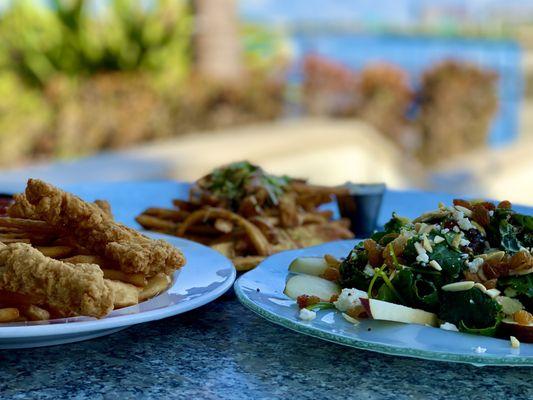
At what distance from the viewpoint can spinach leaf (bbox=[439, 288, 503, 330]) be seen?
168 centimetres

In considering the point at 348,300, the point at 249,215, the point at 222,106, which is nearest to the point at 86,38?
the point at 222,106

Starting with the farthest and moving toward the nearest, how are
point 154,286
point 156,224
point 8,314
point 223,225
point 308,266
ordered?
point 156,224 → point 223,225 → point 308,266 → point 154,286 → point 8,314

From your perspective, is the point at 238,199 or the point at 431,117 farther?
the point at 431,117

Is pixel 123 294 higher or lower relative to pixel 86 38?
lower

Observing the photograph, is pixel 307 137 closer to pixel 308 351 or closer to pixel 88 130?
pixel 88 130

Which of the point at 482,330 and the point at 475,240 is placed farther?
the point at 475,240

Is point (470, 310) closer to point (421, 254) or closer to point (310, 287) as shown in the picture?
point (421, 254)

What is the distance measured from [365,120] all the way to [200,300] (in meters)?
10.6

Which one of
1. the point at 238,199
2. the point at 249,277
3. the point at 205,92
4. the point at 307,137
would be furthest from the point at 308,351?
the point at 205,92

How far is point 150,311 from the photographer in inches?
65.1

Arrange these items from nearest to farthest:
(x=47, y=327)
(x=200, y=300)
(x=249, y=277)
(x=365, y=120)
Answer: (x=47, y=327)
(x=200, y=300)
(x=249, y=277)
(x=365, y=120)

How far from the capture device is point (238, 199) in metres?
2.69

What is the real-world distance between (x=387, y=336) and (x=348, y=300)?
0.15 metres

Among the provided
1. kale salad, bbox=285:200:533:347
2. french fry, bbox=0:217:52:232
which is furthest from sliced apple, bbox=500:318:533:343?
french fry, bbox=0:217:52:232
